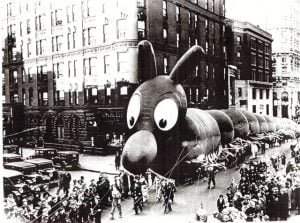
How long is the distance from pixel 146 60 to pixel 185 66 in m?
0.45

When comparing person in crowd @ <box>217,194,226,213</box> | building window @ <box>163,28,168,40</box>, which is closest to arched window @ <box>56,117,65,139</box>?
building window @ <box>163,28,168,40</box>

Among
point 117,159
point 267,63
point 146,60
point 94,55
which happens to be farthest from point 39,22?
point 267,63

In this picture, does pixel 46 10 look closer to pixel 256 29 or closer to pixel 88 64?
pixel 88 64

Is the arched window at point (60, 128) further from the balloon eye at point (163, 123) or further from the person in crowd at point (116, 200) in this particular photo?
the balloon eye at point (163, 123)

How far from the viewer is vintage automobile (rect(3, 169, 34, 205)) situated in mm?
4008

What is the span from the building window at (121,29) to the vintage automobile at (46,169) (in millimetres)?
1770

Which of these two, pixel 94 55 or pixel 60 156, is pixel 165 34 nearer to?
pixel 94 55

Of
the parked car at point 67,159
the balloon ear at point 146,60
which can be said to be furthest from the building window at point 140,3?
the parked car at point 67,159

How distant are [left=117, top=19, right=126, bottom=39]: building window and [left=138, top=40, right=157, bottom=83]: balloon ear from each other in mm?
346

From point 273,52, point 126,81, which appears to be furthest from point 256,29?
point 126,81

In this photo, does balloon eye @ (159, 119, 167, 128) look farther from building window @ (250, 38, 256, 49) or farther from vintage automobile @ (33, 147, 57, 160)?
building window @ (250, 38, 256, 49)

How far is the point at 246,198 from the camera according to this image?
407cm

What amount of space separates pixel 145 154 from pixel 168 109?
1.83 feet

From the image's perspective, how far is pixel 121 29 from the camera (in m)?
4.09
